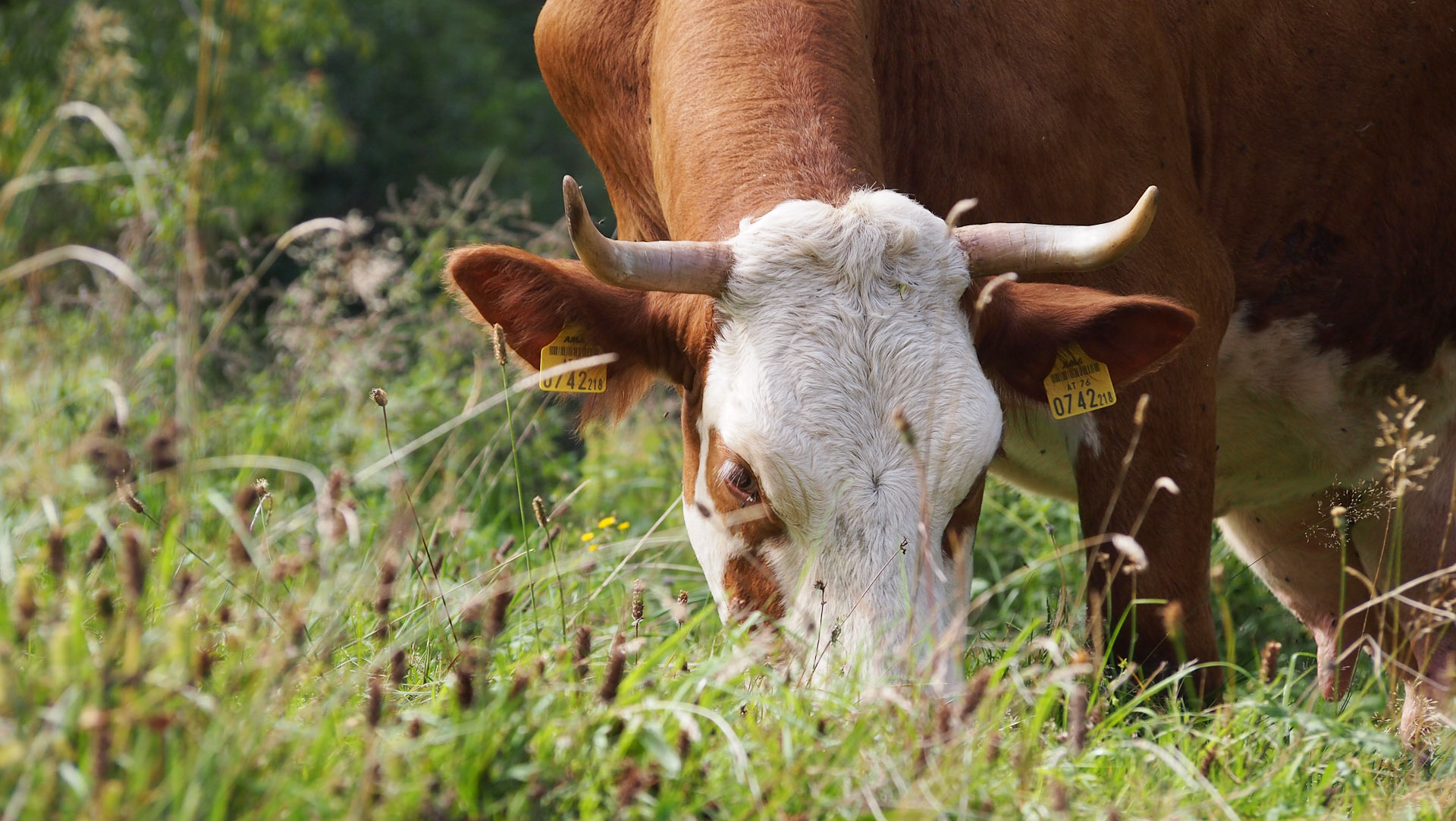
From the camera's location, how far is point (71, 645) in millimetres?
1637

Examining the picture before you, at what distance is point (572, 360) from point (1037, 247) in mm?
1068

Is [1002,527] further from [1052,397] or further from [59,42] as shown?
[59,42]

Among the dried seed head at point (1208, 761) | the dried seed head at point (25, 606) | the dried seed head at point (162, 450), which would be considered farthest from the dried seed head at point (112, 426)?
the dried seed head at point (1208, 761)

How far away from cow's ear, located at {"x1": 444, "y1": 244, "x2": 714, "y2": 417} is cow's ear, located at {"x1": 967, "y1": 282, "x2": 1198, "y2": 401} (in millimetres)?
672

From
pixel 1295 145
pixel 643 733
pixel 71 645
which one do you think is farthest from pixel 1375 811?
pixel 1295 145

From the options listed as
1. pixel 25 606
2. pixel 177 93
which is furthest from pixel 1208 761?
pixel 177 93

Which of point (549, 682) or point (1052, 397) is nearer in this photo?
point (549, 682)

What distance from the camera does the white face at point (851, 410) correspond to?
2629mm

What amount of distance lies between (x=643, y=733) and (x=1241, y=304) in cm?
283

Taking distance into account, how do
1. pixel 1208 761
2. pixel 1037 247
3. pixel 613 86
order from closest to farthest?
1. pixel 1208 761
2. pixel 1037 247
3. pixel 613 86

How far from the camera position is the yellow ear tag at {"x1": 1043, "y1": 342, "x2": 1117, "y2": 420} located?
10.6ft

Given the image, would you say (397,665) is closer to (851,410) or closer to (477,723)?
(477,723)

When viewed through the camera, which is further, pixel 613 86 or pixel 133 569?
pixel 613 86

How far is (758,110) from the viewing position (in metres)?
3.18
